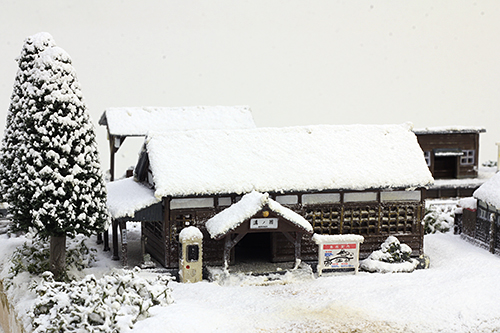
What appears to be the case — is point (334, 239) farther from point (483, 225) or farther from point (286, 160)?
point (483, 225)

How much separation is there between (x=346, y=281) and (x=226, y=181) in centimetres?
550

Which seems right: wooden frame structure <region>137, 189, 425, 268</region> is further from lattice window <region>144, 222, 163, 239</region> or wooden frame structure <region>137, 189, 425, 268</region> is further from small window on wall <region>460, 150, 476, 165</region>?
small window on wall <region>460, 150, 476, 165</region>

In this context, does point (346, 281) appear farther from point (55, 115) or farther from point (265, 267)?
point (55, 115)

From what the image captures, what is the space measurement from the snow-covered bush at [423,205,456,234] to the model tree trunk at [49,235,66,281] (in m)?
17.5

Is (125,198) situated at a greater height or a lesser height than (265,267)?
greater

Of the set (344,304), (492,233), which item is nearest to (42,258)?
(344,304)

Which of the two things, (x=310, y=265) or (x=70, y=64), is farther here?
(x=310, y=265)

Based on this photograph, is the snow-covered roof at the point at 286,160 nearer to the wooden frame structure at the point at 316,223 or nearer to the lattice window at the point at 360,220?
the wooden frame structure at the point at 316,223

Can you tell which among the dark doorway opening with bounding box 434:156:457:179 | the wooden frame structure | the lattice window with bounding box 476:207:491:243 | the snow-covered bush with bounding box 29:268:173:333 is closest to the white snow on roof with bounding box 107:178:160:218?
the wooden frame structure

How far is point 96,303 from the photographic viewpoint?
18.1 meters

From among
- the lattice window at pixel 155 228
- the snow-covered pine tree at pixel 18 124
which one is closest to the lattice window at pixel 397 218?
the lattice window at pixel 155 228

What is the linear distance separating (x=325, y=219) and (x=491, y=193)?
7.28m

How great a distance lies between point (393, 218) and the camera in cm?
2575

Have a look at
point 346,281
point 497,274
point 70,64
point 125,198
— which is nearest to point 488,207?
point 497,274
